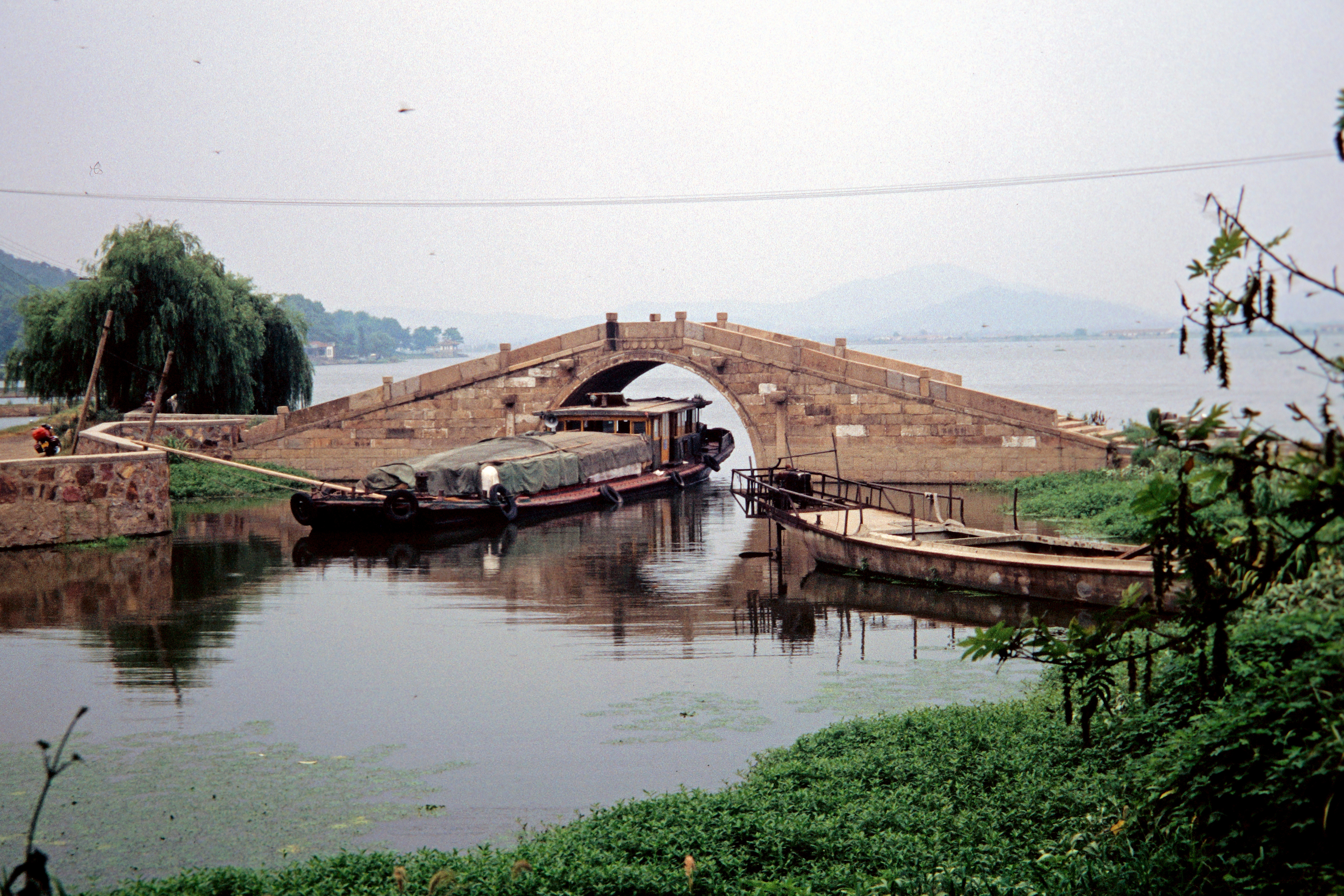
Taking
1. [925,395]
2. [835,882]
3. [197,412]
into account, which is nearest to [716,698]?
[835,882]

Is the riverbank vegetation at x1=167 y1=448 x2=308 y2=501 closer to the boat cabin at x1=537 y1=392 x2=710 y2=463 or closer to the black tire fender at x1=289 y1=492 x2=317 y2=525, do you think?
the black tire fender at x1=289 y1=492 x2=317 y2=525

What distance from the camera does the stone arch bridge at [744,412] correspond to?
25.8m

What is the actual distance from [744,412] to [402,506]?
997 cm

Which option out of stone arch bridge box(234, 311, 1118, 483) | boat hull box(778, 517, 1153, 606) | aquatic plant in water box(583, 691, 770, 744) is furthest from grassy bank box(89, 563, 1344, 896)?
stone arch bridge box(234, 311, 1118, 483)

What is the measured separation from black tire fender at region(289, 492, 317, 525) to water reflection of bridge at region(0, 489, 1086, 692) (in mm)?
329

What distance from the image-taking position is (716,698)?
10117 mm

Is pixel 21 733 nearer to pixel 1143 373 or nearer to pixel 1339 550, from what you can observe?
pixel 1339 550

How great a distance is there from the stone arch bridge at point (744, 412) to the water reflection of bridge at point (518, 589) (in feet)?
19.7

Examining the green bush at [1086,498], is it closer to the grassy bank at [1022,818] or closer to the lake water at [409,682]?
the lake water at [409,682]

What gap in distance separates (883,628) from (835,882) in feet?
24.1

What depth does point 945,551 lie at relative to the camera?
14.4m

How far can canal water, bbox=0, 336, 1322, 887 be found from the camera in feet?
25.1

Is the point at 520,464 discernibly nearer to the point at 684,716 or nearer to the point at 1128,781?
the point at 684,716

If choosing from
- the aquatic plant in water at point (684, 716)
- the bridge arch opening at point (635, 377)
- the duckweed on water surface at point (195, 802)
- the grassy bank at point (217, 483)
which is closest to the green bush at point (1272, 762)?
the aquatic plant in water at point (684, 716)
